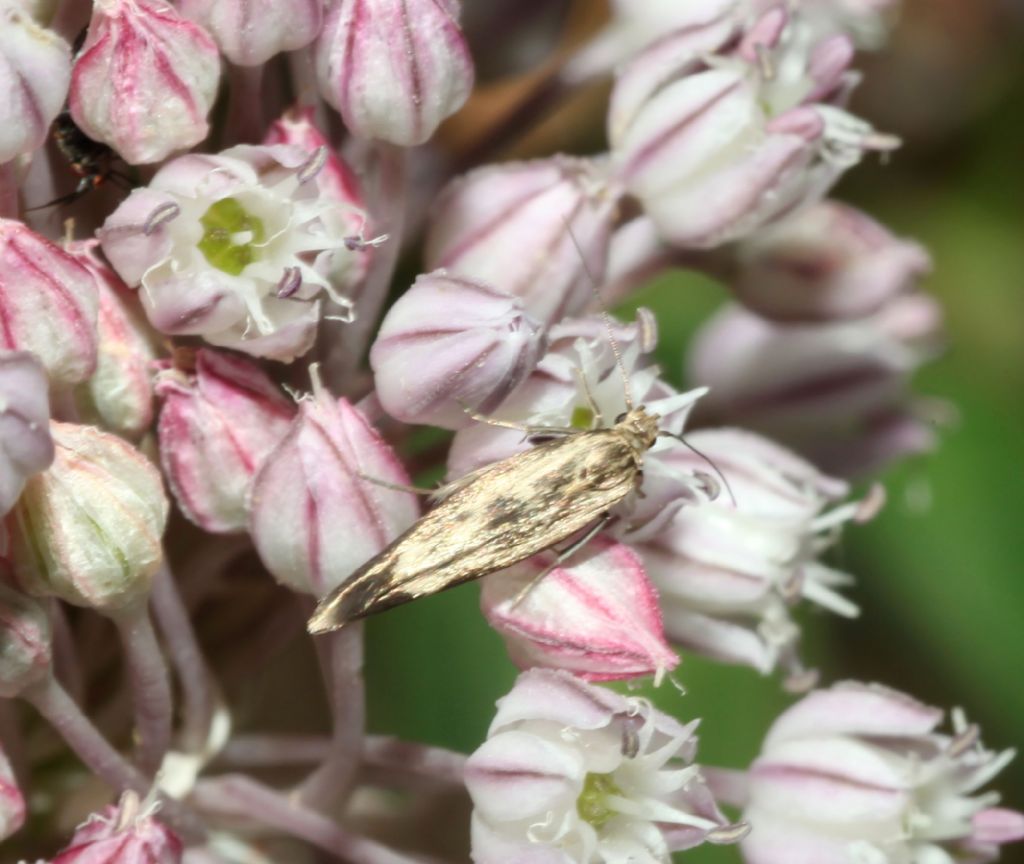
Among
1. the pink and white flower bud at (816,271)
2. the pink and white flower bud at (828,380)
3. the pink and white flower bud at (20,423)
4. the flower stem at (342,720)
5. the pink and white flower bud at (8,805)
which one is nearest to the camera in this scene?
the pink and white flower bud at (20,423)

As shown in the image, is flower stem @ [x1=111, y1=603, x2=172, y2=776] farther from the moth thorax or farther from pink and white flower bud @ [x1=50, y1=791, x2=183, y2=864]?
the moth thorax

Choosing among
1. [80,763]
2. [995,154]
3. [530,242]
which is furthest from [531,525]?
[995,154]

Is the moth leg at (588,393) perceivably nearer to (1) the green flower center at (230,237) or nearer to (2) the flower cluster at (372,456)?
(2) the flower cluster at (372,456)

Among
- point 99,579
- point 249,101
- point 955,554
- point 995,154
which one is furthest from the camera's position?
point 995,154

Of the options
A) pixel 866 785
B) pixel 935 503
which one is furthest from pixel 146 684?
pixel 935 503

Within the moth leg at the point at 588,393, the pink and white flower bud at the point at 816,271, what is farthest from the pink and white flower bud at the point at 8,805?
the pink and white flower bud at the point at 816,271

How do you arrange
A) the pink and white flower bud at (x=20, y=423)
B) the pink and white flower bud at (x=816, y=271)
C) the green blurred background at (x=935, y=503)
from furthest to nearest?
the green blurred background at (x=935, y=503) → the pink and white flower bud at (x=816, y=271) → the pink and white flower bud at (x=20, y=423)

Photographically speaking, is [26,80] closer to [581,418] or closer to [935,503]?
[581,418]

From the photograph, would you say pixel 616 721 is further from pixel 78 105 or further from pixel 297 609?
pixel 78 105
